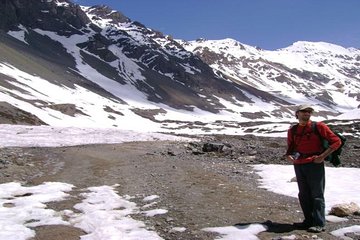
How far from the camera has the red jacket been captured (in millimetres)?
10344

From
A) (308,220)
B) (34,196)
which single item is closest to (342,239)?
(308,220)

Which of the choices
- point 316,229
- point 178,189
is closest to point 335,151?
point 316,229

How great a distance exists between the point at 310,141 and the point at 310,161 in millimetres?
473

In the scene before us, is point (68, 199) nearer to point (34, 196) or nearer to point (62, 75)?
point (34, 196)

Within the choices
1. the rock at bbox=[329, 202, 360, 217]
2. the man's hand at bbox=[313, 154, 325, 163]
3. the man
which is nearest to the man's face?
the man

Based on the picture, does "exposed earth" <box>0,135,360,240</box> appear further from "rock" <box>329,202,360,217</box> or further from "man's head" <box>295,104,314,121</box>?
"man's head" <box>295,104,314,121</box>

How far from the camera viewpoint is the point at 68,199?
14.8 metres

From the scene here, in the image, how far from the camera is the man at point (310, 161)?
1033 cm

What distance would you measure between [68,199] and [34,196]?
1312 millimetres

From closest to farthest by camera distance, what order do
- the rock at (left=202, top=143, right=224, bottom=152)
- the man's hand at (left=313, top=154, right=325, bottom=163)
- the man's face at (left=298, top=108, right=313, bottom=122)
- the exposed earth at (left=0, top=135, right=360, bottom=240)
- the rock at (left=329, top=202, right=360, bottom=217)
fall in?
1. the man's hand at (left=313, top=154, right=325, bottom=163)
2. the man's face at (left=298, top=108, right=313, bottom=122)
3. the exposed earth at (left=0, top=135, right=360, bottom=240)
4. the rock at (left=329, top=202, right=360, bottom=217)
5. the rock at (left=202, top=143, right=224, bottom=152)

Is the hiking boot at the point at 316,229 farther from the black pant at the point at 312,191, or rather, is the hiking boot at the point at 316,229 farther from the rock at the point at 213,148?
the rock at the point at 213,148

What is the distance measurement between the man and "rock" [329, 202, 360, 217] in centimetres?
141

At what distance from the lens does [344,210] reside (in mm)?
11641

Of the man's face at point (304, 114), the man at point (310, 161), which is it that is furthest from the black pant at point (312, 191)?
the man's face at point (304, 114)
